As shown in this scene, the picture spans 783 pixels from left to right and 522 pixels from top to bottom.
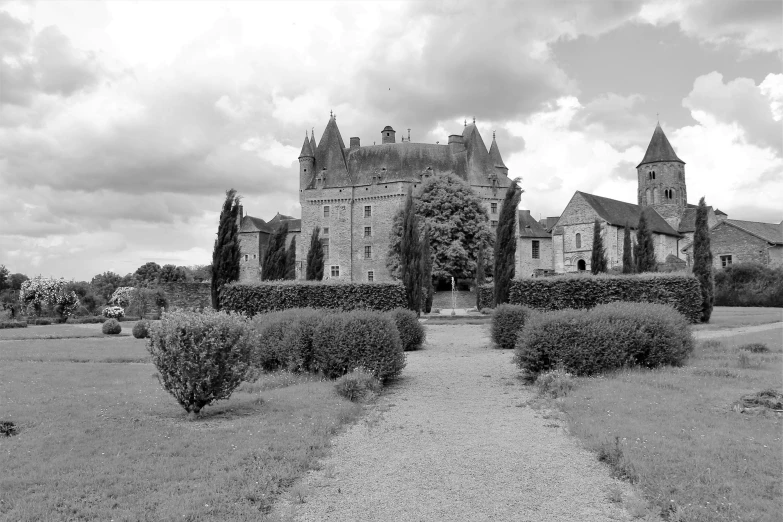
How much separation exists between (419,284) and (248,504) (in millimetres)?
23124

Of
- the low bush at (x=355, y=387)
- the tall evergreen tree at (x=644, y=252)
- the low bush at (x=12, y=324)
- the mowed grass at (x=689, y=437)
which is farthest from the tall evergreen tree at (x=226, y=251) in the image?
the tall evergreen tree at (x=644, y=252)

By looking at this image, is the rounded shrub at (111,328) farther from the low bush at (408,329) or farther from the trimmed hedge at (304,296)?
the low bush at (408,329)

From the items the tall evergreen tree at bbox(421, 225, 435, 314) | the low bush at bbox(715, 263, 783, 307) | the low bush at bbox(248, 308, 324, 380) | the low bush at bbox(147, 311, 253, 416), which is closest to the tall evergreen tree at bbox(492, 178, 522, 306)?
the low bush at bbox(248, 308, 324, 380)

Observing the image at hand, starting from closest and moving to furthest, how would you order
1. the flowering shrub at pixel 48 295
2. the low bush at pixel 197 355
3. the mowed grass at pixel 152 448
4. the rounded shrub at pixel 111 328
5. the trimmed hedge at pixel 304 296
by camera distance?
the mowed grass at pixel 152 448 → the low bush at pixel 197 355 → the trimmed hedge at pixel 304 296 → the rounded shrub at pixel 111 328 → the flowering shrub at pixel 48 295

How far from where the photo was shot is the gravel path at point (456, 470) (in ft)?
17.7

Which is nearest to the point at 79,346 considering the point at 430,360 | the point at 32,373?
the point at 32,373

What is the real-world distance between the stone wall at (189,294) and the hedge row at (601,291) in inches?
767

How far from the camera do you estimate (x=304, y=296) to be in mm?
24188

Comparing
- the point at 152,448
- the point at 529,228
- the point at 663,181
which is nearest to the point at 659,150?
the point at 663,181

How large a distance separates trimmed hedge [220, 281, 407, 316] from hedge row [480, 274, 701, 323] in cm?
528

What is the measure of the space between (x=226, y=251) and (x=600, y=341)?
1816cm

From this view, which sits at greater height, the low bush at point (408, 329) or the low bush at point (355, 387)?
the low bush at point (408, 329)

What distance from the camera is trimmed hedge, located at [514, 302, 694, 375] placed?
39.2ft

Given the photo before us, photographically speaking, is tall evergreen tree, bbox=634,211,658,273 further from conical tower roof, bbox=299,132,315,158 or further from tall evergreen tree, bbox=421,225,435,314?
conical tower roof, bbox=299,132,315,158
